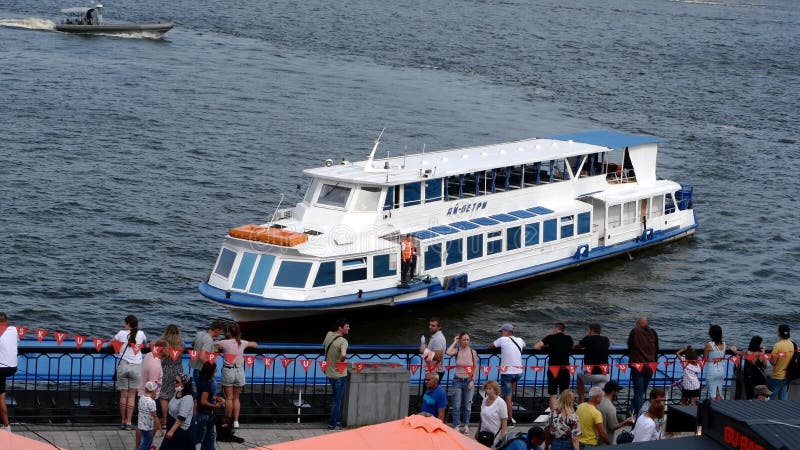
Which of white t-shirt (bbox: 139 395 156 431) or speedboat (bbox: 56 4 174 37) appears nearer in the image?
white t-shirt (bbox: 139 395 156 431)

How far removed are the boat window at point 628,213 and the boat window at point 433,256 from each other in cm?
969

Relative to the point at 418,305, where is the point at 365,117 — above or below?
above

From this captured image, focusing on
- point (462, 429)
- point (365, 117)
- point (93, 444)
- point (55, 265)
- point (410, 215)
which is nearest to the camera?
point (93, 444)

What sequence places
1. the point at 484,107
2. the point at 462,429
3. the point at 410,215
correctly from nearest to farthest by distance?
the point at 462,429 → the point at 410,215 → the point at 484,107

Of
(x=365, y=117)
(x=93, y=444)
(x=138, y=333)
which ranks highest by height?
(x=365, y=117)

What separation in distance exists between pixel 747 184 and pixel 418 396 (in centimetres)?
3823

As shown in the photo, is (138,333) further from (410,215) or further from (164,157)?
(164,157)

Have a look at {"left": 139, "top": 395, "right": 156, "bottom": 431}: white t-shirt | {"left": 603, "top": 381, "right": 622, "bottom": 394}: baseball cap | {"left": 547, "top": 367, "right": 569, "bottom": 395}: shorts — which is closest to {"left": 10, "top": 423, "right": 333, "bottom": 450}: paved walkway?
{"left": 139, "top": 395, "right": 156, "bottom": 431}: white t-shirt

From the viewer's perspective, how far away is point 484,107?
72.9m

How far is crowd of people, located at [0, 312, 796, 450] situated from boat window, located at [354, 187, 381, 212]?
13.1 meters

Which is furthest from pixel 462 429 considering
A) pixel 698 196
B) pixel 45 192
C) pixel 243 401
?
pixel 698 196

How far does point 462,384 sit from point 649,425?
4.12 meters

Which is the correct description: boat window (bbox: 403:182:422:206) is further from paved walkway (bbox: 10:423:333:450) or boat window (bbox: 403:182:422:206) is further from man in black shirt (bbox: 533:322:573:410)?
paved walkway (bbox: 10:423:333:450)

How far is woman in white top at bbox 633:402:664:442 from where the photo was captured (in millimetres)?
18641
